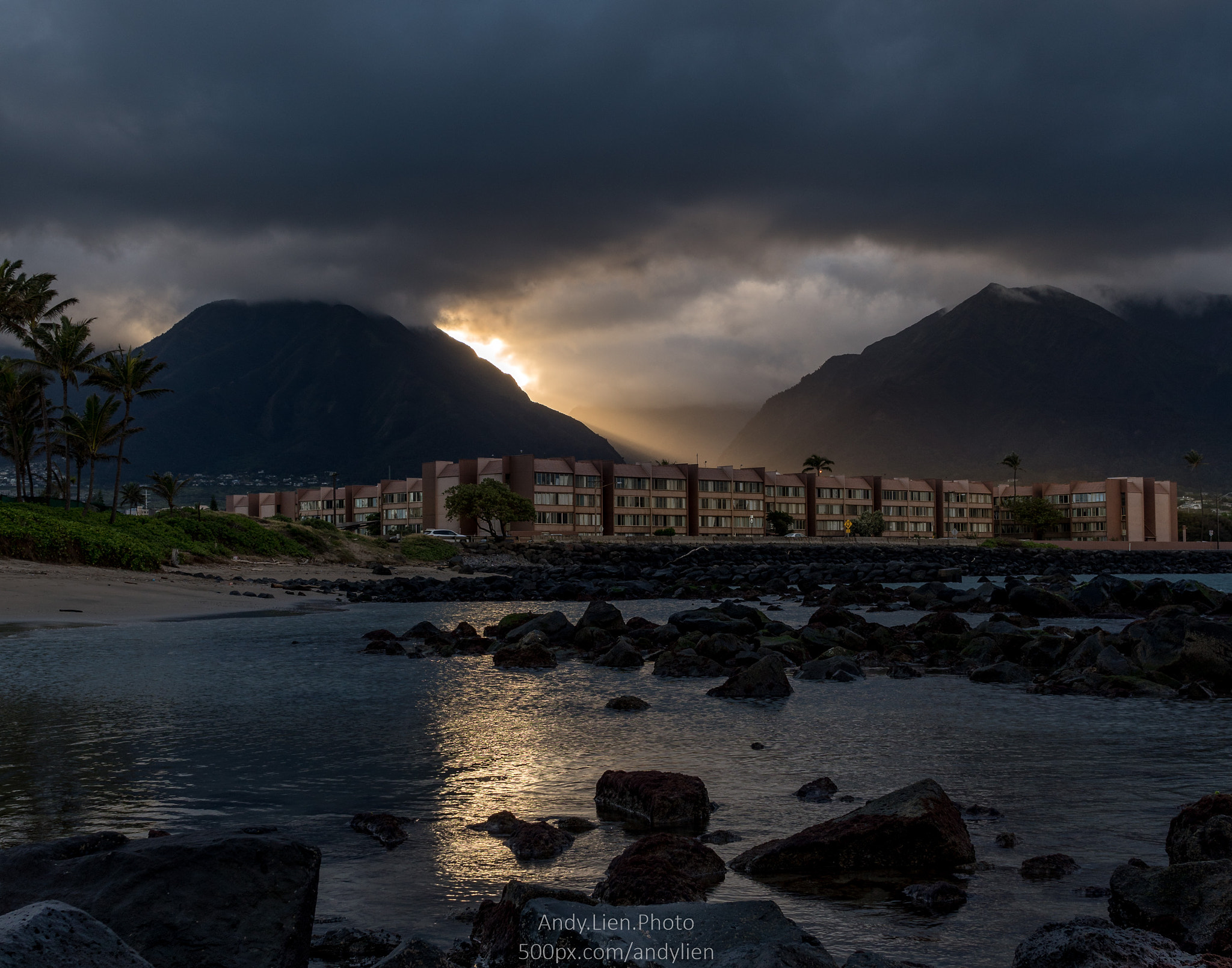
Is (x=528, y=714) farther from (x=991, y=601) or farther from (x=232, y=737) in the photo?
(x=991, y=601)

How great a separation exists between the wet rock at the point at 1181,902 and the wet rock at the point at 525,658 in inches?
683

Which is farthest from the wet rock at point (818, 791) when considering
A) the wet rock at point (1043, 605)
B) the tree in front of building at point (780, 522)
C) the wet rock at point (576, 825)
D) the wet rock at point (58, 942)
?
the tree in front of building at point (780, 522)

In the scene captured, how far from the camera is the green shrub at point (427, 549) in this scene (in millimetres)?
88062

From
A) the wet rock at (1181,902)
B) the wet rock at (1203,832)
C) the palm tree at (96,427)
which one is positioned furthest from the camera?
the palm tree at (96,427)

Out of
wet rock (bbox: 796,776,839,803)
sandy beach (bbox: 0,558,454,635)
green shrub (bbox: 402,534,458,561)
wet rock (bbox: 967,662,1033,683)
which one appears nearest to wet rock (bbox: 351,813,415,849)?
wet rock (bbox: 796,776,839,803)

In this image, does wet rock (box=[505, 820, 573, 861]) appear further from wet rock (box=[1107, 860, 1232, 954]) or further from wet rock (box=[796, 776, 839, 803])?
wet rock (box=[1107, 860, 1232, 954])

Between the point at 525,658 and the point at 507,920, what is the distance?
57.8 ft

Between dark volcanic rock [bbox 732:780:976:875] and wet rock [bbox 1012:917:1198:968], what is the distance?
2.84m

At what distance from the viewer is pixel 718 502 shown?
15012 cm

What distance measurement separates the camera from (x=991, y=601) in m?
40.6

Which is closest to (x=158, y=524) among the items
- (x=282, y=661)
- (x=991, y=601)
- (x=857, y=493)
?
(x=282, y=661)

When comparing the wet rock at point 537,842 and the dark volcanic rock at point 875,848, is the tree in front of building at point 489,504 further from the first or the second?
the dark volcanic rock at point 875,848

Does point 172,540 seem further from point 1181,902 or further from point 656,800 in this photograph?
point 1181,902

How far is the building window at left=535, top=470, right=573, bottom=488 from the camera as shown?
133 metres
